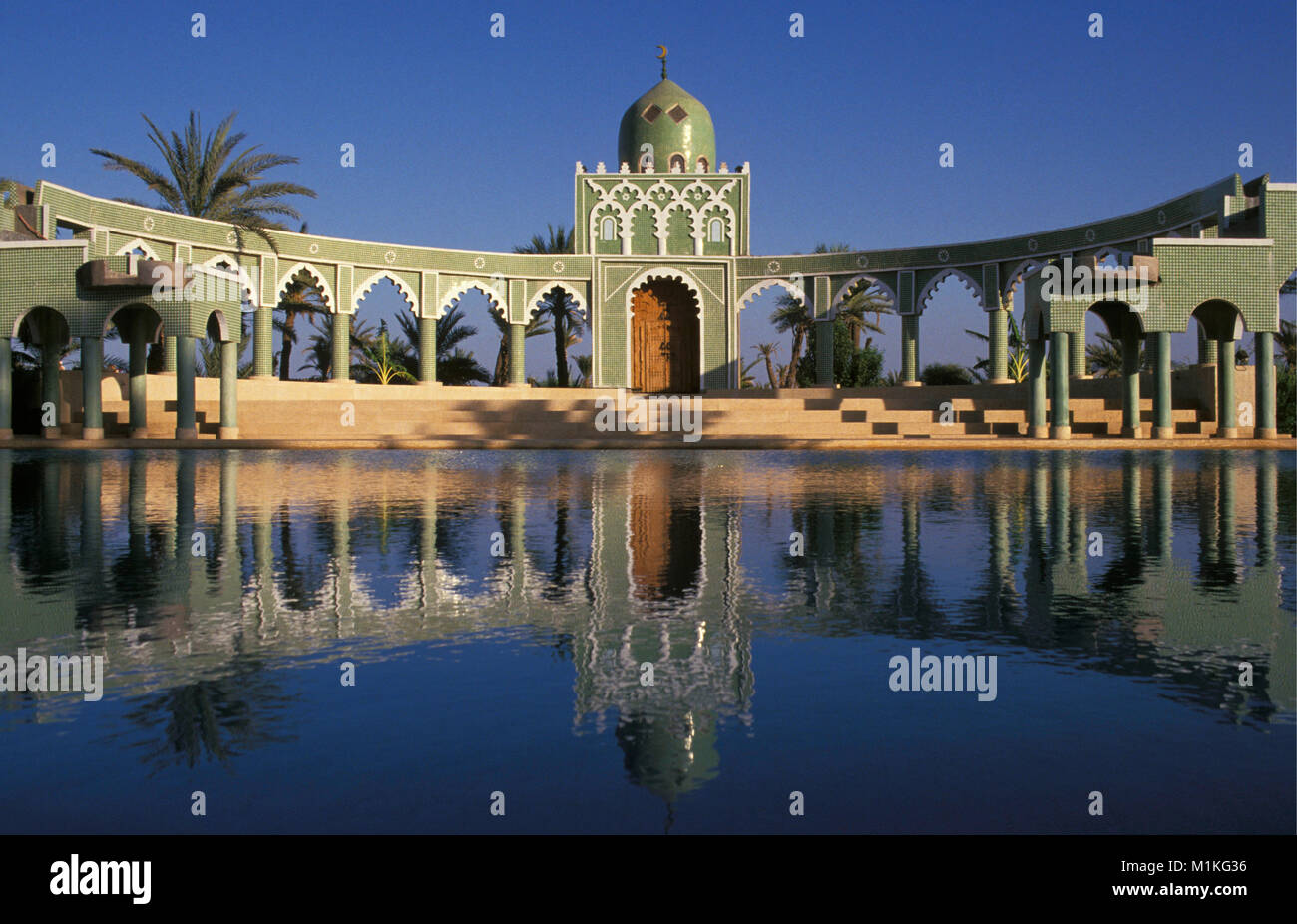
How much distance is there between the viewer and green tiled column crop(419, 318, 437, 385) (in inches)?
1212

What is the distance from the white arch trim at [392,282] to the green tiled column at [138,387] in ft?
28.0

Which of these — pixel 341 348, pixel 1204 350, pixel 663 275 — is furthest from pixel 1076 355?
pixel 341 348

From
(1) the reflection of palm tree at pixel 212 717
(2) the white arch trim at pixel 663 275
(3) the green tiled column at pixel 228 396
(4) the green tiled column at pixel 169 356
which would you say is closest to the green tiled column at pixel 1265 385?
(2) the white arch trim at pixel 663 275

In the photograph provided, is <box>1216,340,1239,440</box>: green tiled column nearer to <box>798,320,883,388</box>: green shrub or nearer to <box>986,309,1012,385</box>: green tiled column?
<box>986,309,1012,385</box>: green tiled column

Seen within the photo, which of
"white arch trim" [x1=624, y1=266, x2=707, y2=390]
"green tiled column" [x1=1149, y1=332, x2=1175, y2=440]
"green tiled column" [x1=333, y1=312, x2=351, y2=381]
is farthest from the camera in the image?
"white arch trim" [x1=624, y1=266, x2=707, y2=390]

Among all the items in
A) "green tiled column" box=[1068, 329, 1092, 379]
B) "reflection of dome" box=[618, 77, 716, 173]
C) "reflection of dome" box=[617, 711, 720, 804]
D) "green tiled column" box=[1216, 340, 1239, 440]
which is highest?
"reflection of dome" box=[618, 77, 716, 173]

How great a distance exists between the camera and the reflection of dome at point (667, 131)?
3341 centimetres

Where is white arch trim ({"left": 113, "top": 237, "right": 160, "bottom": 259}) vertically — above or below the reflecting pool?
above

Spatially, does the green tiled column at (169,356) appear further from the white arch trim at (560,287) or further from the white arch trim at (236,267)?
the white arch trim at (560,287)

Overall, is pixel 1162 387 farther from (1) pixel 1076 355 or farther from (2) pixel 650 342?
(2) pixel 650 342

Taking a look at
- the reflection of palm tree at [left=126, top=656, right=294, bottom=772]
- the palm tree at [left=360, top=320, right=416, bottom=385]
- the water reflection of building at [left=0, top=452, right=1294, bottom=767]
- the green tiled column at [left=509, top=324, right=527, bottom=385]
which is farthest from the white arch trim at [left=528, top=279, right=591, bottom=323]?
the reflection of palm tree at [left=126, top=656, right=294, bottom=772]

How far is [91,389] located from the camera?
20.8 meters

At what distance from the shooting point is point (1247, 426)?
24.0 m

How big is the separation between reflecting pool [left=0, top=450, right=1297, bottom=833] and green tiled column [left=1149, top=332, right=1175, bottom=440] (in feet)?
44.7
